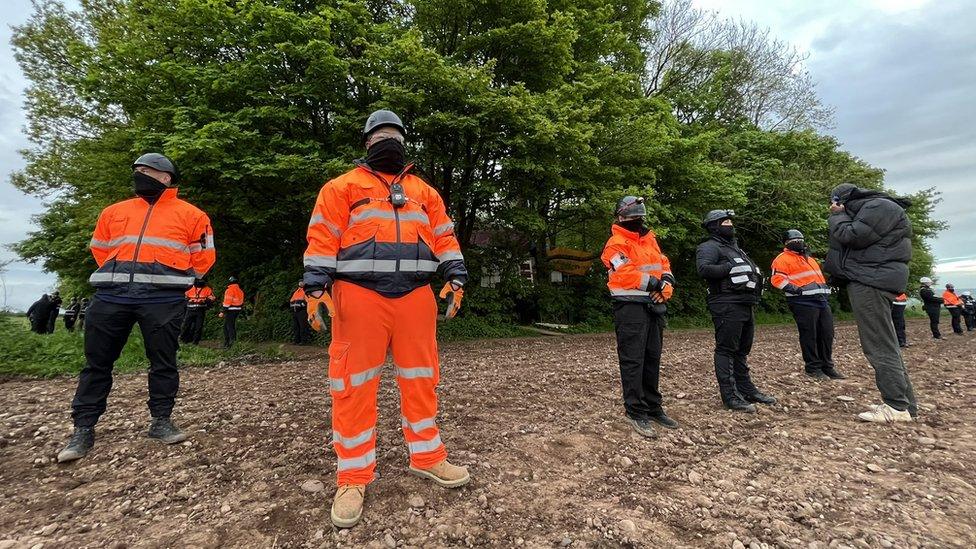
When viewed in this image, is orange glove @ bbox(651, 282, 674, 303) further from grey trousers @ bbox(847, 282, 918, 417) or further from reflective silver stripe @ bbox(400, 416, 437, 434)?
reflective silver stripe @ bbox(400, 416, 437, 434)

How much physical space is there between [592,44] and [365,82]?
796cm

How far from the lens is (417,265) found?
285cm

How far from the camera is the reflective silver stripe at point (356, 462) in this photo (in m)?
2.64

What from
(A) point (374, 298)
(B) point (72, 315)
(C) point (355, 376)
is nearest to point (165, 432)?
Answer: (C) point (355, 376)

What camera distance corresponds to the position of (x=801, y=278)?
669 centimetres

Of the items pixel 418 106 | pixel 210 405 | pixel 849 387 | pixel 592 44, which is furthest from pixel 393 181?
pixel 592 44

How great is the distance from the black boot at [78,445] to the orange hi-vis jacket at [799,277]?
26.4 ft

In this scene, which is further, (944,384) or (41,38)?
(41,38)

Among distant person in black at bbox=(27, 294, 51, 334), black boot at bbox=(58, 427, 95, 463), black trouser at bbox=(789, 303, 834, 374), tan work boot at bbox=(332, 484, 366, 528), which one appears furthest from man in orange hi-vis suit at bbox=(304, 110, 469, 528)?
distant person in black at bbox=(27, 294, 51, 334)

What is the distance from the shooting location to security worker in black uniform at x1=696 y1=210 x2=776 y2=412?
479 centimetres

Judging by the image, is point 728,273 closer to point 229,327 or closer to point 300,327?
point 300,327

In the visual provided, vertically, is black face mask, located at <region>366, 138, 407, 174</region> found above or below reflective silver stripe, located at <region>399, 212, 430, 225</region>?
above

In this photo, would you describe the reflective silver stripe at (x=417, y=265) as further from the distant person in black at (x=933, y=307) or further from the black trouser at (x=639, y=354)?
the distant person in black at (x=933, y=307)

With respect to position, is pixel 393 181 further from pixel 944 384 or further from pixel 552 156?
pixel 552 156
